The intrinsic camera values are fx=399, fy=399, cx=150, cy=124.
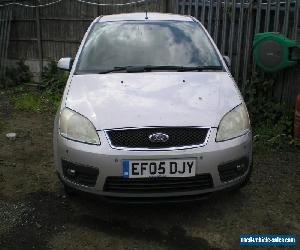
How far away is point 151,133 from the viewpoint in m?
3.02

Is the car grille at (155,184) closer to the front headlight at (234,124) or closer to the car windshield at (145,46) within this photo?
the front headlight at (234,124)

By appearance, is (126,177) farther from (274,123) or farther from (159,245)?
(274,123)

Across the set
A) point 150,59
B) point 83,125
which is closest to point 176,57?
point 150,59

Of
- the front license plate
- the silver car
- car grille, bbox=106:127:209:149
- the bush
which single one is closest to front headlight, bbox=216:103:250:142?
the silver car

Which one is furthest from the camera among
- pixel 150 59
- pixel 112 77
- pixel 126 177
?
pixel 150 59

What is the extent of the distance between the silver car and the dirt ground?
349 mm

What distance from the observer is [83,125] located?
10.3 feet

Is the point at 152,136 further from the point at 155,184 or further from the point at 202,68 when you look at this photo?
the point at 202,68

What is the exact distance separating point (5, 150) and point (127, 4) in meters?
3.91

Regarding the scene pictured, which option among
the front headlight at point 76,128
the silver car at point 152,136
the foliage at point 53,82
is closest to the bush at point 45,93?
the foliage at point 53,82

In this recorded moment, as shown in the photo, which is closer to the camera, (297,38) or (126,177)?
(126,177)

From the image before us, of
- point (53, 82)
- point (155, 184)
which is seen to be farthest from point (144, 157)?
point (53, 82)

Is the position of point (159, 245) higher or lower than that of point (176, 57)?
lower

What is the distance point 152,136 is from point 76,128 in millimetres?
624
